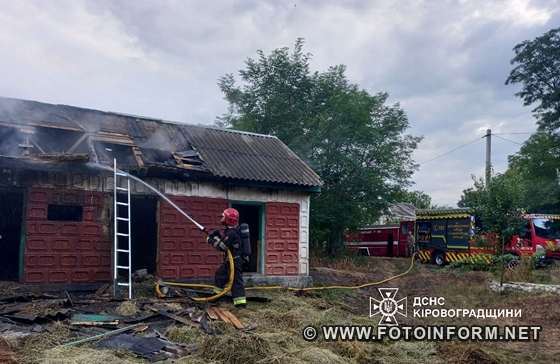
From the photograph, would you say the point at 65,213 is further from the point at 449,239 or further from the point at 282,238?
the point at 449,239

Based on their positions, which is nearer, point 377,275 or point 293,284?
point 293,284

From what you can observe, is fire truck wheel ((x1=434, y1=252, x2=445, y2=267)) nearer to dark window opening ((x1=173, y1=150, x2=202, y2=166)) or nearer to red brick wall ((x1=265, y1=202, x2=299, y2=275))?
red brick wall ((x1=265, y1=202, x2=299, y2=275))

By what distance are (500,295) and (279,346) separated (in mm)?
8317

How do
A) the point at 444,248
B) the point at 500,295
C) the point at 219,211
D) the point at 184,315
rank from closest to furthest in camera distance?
the point at 184,315
the point at 219,211
the point at 500,295
the point at 444,248

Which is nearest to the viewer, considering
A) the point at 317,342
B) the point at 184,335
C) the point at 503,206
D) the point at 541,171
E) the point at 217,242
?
the point at 184,335

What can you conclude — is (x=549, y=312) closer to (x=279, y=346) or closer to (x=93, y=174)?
(x=279, y=346)

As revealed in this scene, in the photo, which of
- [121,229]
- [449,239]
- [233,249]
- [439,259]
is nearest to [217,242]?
[233,249]

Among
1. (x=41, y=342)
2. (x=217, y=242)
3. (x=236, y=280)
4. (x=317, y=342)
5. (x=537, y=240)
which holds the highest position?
(x=217, y=242)

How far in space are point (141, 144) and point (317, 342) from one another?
Result: 665 cm

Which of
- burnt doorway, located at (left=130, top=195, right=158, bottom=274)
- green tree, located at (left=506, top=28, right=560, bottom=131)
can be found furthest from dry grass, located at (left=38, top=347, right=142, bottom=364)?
green tree, located at (left=506, top=28, right=560, bottom=131)

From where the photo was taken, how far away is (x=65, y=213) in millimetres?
9938

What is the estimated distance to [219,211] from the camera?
11.8 metres

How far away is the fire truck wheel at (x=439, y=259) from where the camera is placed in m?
21.0

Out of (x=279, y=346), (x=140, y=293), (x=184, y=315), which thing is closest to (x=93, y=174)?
(x=140, y=293)
